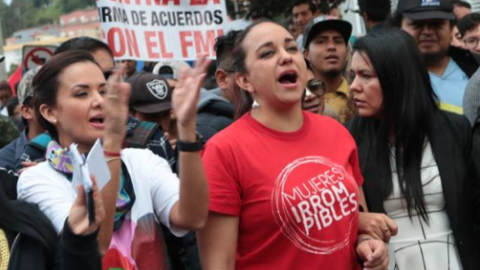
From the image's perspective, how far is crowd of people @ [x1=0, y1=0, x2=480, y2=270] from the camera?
11.2 ft

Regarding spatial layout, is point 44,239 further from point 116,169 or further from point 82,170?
point 82,170

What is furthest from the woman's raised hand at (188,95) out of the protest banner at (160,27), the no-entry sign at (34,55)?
the no-entry sign at (34,55)

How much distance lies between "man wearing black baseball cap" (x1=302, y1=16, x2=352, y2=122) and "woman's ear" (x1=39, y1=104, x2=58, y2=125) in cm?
255

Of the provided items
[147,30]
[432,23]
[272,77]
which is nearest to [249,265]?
[272,77]

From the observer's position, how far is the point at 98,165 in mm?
3127

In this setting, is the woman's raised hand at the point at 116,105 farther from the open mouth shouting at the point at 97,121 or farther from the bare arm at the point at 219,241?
the bare arm at the point at 219,241

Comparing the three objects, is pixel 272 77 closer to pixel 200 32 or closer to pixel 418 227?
pixel 418 227

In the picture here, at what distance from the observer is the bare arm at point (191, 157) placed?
3.32m

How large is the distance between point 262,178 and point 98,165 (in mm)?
786

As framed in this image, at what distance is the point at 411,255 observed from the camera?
4137 millimetres

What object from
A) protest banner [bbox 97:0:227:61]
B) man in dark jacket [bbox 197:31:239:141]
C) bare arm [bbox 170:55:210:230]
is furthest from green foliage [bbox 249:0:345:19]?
bare arm [bbox 170:55:210:230]

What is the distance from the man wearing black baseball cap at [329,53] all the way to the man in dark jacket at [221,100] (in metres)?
0.72

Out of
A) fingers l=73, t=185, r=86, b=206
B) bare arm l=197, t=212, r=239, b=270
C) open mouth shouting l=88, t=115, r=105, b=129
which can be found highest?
open mouth shouting l=88, t=115, r=105, b=129

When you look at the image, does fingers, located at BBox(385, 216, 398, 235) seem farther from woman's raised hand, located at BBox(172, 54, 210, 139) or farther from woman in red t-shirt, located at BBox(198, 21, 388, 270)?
woman's raised hand, located at BBox(172, 54, 210, 139)
